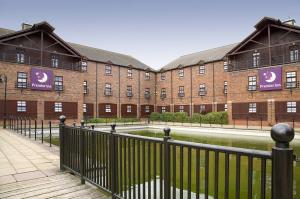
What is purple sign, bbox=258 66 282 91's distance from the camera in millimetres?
22156

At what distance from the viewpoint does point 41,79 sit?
24.0 m

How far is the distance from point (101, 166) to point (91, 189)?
1.70ft

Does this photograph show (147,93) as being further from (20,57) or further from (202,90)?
(20,57)

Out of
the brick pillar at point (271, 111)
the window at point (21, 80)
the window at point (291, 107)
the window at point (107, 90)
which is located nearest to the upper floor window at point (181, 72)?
the window at point (107, 90)

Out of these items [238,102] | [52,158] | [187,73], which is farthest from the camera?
[187,73]

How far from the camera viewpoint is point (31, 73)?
924 inches

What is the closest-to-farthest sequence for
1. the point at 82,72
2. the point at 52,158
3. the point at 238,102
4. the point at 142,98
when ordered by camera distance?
Answer: the point at 52,158 → the point at 238,102 → the point at 82,72 → the point at 142,98

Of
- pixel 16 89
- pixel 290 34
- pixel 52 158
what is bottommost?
pixel 52 158

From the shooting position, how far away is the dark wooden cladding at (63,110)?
24562mm

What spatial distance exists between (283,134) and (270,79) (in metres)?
23.3

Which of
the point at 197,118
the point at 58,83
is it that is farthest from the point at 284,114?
the point at 58,83

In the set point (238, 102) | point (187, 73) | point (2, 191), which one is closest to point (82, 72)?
point (187, 73)

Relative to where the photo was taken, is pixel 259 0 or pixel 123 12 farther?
pixel 123 12

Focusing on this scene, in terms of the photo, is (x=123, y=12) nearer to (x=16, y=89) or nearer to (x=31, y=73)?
(x=31, y=73)
